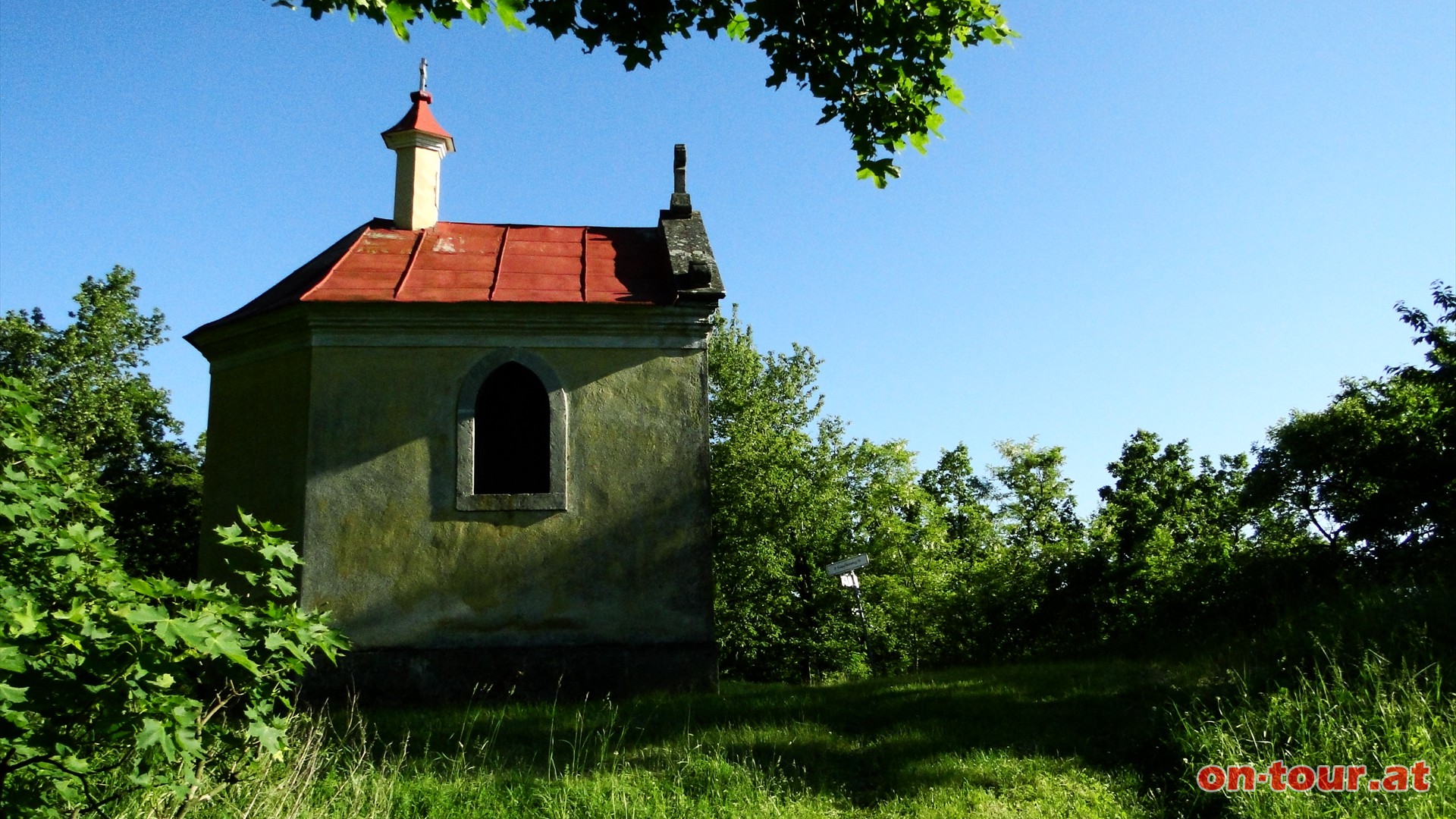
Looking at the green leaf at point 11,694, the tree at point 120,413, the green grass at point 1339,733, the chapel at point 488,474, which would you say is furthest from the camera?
the tree at point 120,413

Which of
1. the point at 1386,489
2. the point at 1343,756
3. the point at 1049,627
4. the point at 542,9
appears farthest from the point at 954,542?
the point at 542,9

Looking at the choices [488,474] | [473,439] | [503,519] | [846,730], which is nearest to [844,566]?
[503,519]

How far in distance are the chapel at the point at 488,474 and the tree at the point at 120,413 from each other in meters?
13.2

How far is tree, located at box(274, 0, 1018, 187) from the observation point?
6293 millimetres

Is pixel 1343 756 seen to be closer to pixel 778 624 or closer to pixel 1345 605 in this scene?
pixel 1345 605

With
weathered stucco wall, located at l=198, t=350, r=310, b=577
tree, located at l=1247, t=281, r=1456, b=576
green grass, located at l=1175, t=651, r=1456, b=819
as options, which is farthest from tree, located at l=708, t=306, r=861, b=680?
green grass, located at l=1175, t=651, r=1456, b=819

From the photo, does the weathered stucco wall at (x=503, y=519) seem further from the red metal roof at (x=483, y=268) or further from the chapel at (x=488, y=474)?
the red metal roof at (x=483, y=268)

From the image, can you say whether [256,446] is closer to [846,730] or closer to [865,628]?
[846,730]

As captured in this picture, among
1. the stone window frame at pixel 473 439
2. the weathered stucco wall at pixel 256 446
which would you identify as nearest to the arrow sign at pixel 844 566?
the stone window frame at pixel 473 439

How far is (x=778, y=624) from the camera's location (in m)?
26.2

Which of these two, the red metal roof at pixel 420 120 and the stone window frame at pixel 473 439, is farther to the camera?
the red metal roof at pixel 420 120

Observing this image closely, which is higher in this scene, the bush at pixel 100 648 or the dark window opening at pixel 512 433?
the dark window opening at pixel 512 433

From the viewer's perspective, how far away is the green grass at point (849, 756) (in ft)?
20.9

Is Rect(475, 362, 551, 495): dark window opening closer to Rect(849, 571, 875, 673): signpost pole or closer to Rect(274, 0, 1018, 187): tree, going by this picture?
Rect(274, 0, 1018, 187): tree
